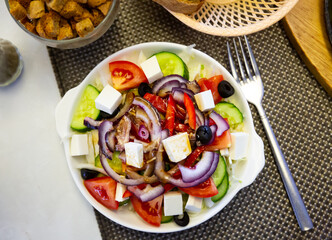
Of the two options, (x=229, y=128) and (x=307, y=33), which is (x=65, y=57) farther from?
(x=307, y=33)

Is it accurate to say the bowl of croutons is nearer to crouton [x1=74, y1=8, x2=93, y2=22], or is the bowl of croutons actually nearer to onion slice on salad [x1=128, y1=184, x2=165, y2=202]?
crouton [x1=74, y1=8, x2=93, y2=22]

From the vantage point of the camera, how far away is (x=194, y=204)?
1.46m

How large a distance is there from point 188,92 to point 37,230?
103 centimetres

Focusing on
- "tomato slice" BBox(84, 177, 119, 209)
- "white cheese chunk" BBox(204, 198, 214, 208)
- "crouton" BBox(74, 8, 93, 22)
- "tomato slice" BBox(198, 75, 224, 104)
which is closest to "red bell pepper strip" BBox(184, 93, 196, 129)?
"tomato slice" BBox(198, 75, 224, 104)

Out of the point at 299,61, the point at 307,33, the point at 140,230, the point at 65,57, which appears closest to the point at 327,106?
the point at 299,61

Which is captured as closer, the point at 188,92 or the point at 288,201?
the point at 188,92

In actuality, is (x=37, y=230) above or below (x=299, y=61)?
below

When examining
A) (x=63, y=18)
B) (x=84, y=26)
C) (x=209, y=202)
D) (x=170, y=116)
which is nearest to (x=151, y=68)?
(x=170, y=116)

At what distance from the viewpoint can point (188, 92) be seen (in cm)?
149

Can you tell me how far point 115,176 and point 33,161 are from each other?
0.51 m

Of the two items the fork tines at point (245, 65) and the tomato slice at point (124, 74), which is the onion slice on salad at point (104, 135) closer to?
the tomato slice at point (124, 74)

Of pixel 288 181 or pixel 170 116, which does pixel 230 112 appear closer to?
pixel 170 116

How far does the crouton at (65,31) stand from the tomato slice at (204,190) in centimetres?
83

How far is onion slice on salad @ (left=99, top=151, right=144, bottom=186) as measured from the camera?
4.76 ft
